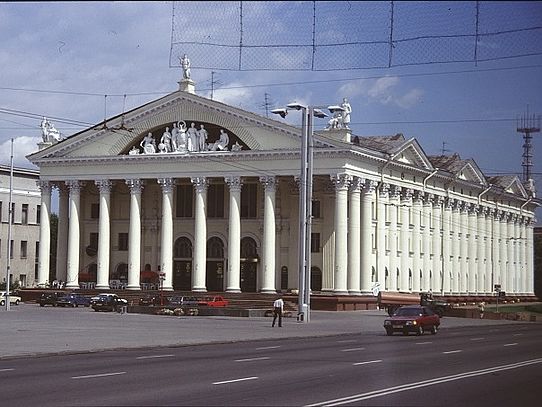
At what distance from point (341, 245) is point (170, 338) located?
4196 centimetres

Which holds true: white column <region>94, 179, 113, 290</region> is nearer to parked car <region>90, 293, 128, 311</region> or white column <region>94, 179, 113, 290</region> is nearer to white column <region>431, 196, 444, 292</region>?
parked car <region>90, 293, 128, 311</region>

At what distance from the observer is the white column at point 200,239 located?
85.9 meters

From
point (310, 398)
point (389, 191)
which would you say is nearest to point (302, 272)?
point (389, 191)

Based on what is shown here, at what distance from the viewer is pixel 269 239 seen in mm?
82938

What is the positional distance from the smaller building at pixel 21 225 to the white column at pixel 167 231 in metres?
26.7

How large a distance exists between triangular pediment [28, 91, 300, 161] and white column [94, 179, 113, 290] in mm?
2855

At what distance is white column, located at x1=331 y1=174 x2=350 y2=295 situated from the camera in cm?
8075

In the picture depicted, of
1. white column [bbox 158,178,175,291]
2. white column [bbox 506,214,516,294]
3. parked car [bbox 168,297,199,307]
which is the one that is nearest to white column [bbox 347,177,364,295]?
parked car [bbox 168,297,199,307]

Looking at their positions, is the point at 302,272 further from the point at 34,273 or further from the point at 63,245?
the point at 34,273

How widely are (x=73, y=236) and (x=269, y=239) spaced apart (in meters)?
18.8

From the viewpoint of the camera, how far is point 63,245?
94562 millimetres

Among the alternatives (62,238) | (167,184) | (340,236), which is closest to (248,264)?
(167,184)

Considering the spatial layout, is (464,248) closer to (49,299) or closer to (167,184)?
(167,184)

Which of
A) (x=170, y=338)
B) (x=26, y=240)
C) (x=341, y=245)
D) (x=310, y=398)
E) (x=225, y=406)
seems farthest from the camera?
(x=26, y=240)
